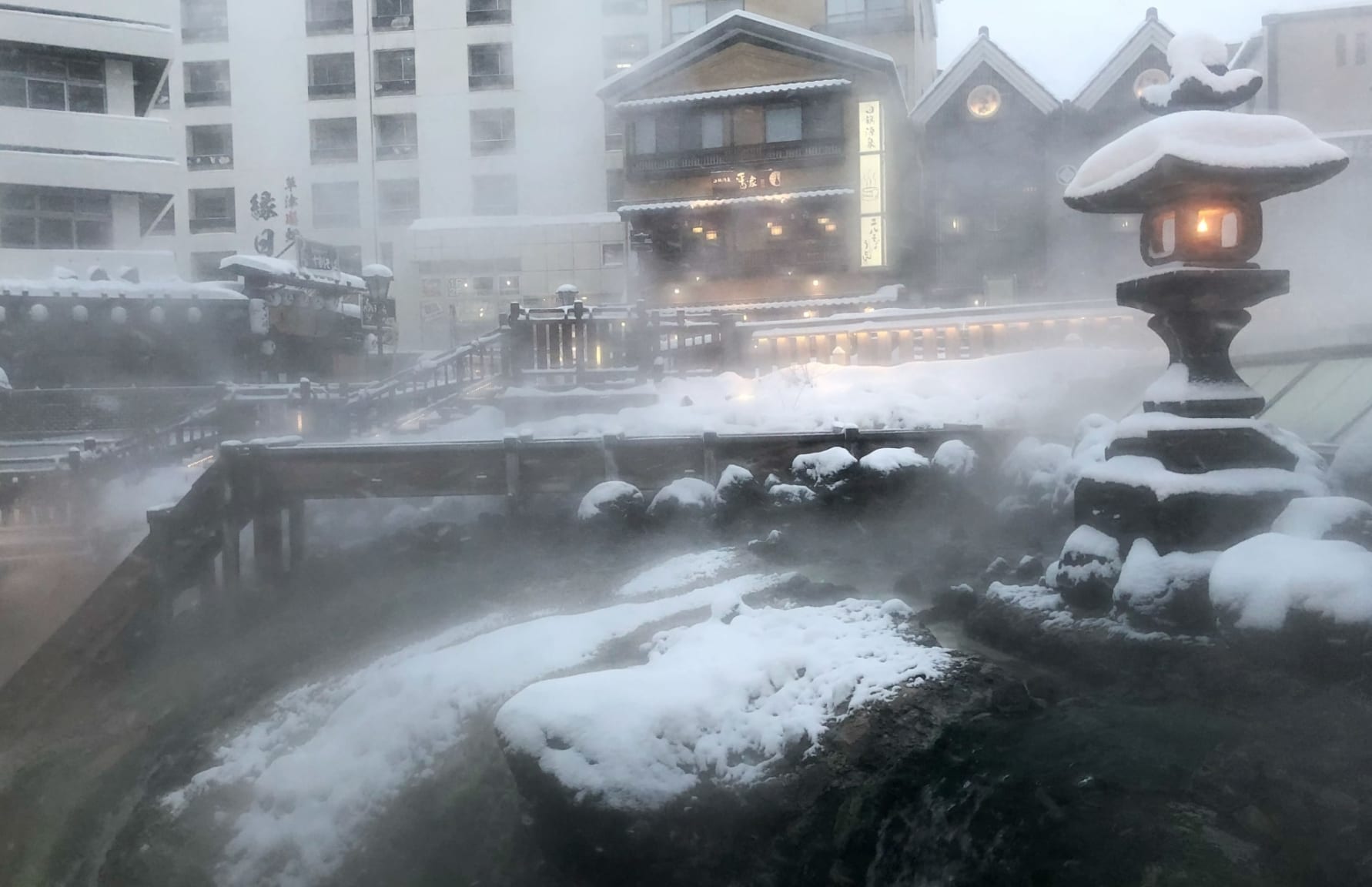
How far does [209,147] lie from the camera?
21.8 m

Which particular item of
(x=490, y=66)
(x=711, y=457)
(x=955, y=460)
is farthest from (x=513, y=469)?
(x=490, y=66)

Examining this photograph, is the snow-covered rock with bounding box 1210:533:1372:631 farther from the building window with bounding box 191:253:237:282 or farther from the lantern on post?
the building window with bounding box 191:253:237:282

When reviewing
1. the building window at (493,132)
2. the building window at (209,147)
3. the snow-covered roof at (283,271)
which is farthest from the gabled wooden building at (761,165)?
the building window at (209,147)

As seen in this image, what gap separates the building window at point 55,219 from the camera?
14.0 metres

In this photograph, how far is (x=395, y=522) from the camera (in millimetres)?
8531

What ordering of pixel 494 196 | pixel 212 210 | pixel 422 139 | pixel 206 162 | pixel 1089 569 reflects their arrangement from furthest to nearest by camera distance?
pixel 212 210 → pixel 206 162 → pixel 494 196 → pixel 422 139 → pixel 1089 569

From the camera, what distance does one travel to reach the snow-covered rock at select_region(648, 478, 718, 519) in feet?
24.7

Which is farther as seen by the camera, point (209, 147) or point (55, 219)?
point (209, 147)

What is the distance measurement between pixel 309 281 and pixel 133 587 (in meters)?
7.90

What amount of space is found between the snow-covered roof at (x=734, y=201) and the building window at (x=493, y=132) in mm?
4974

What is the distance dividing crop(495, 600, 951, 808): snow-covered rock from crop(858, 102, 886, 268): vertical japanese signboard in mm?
12162

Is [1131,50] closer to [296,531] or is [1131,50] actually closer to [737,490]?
[737,490]

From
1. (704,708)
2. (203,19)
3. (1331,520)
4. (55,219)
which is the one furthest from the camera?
(55,219)

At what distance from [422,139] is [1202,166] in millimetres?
19859
